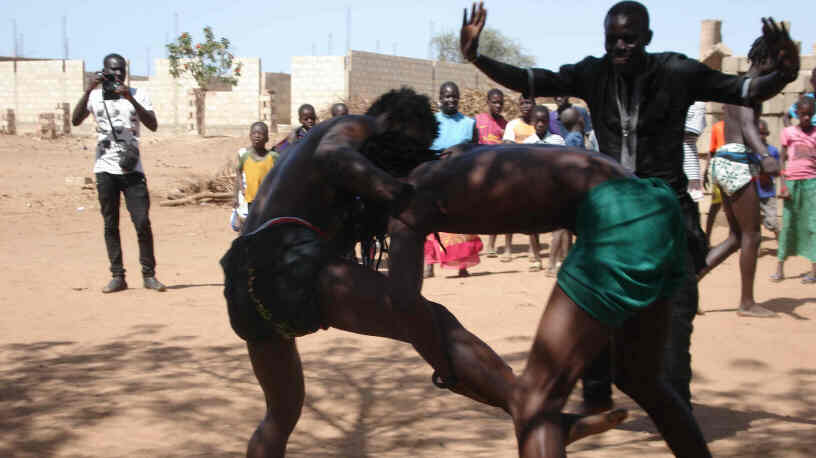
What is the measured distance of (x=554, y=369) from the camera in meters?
2.35

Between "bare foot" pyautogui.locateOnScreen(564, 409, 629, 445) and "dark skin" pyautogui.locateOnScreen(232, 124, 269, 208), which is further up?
"dark skin" pyautogui.locateOnScreen(232, 124, 269, 208)

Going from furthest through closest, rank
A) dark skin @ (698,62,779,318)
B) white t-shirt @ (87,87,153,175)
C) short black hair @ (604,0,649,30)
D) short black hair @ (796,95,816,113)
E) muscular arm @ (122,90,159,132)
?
1. short black hair @ (796,95,816,113)
2. muscular arm @ (122,90,159,132)
3. white t-shirt @ (87,87,153,175)
4. dark skin @ (698,62,779,318)
5. short black hair @ (604,0,649,30)

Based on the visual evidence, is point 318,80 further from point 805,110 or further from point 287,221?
point 287,221

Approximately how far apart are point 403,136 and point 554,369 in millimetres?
862

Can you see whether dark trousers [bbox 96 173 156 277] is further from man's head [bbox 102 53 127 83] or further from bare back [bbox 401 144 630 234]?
bare back [bbox 401 144 630 234]

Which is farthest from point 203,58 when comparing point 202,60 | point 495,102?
point 495,102

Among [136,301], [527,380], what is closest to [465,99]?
[136,301]

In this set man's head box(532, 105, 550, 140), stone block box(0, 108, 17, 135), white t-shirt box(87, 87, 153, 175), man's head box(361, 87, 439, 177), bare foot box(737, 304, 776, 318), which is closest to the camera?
man's head box(361, 87, 439, 177)

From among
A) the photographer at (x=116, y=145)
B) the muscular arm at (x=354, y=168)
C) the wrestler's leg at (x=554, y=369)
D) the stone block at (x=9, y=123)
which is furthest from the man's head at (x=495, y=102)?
the stone block at (x=9, y=123)

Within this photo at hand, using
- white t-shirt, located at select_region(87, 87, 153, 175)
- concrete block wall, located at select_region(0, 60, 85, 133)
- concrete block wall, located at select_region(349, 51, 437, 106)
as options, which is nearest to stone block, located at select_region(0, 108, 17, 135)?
concrete block wall, located at select_region(0, 60, 85, 133)

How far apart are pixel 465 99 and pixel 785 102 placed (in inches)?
303

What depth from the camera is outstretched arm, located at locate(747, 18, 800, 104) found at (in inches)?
120

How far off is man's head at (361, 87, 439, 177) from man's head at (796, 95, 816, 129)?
6.39m

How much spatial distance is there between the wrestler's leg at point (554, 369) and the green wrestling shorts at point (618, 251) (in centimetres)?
5
